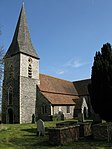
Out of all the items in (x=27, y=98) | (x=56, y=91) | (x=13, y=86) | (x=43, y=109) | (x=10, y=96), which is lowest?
(x=43, y=109)

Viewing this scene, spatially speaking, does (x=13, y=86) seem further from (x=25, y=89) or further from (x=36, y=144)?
(x=36, y=144)

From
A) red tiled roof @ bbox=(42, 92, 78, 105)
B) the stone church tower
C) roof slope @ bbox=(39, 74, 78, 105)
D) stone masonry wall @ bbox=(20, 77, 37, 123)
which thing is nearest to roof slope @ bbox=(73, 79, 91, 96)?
Result: roof slope @ bbox=(39, 74, 78, 105)

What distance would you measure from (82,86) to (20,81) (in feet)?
67.8

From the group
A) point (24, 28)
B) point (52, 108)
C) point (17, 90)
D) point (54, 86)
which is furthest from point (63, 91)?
point (24, 28)

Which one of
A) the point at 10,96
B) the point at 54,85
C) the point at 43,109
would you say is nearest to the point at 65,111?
the point at 43,109

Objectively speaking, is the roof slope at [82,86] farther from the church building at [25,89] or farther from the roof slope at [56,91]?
the church building at [25,89]

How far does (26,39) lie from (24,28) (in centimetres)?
223

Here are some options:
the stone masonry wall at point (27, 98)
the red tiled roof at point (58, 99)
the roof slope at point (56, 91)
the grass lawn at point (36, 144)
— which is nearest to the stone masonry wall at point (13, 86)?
the stone masonry wall at point (27, 98)

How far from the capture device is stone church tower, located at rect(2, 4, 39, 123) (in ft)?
109

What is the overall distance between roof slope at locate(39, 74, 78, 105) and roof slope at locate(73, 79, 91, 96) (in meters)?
1.73

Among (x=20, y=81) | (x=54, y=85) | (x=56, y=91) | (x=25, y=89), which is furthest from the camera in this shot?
(x=54, y=85)

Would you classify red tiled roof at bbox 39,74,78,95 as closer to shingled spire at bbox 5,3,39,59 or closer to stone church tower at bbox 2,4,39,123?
stone church tower at bbox 2,4,39,123

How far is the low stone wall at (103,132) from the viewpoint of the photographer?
41.1 feet

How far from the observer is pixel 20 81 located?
33.4 meters
